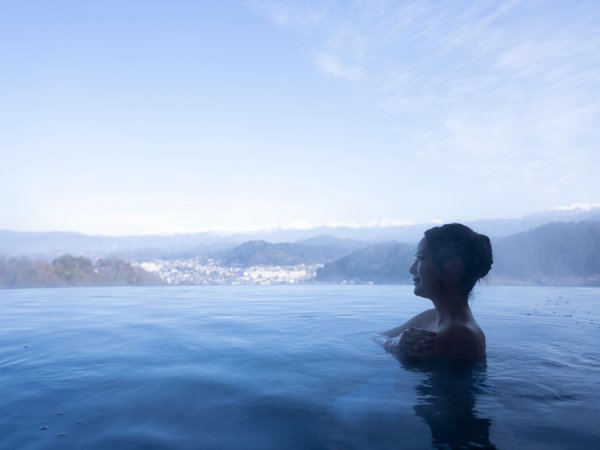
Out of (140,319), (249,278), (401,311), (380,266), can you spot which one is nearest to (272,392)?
(140,319)

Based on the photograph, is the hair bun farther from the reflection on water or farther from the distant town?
the distant town

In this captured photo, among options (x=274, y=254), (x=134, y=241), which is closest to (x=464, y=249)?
(x=274, y=254)

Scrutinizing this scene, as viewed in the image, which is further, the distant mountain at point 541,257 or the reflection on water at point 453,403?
the distant mountain at point 541,257

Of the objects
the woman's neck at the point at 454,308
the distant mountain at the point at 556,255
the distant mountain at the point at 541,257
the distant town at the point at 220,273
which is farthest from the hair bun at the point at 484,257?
the distant town at the point at 220,273

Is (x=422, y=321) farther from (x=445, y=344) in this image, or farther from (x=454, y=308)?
(x=445, y=344)

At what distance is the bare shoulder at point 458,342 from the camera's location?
287cm

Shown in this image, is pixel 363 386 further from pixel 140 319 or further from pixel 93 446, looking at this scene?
pixel 140 319

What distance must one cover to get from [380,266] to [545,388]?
9.96 meters

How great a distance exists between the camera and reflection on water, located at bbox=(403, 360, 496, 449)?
5.37 feet

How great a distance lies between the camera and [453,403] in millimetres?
2057

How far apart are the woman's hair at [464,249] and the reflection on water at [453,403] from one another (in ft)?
1.99

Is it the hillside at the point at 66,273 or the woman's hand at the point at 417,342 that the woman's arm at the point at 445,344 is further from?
the hillside at the point at 66,273

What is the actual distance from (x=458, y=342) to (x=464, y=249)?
2.06 ft

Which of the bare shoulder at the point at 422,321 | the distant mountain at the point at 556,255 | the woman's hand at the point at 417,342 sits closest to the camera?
the woman's hand at the point at 417,342
